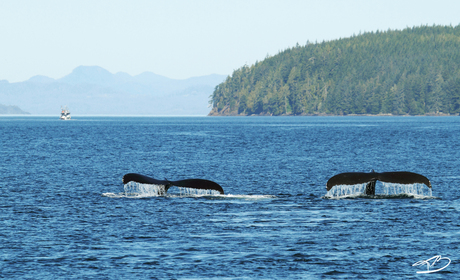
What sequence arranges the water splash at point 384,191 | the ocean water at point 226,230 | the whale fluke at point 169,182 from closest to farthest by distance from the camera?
1. the ocean water at point 226,230
2. the whale fluke at point 169,182
3. the water splash at point 384,191

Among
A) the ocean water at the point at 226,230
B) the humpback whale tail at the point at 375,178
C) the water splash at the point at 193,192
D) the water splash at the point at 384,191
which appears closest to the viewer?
the ocean water at the point at 226,230

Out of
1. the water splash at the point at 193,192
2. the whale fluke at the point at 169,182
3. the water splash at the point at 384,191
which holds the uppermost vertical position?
the whale fluke at the point at 169,182

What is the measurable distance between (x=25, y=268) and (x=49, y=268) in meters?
0.81

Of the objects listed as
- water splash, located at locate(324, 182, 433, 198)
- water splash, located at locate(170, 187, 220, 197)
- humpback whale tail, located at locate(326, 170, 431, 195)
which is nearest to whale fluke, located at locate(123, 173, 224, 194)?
water splash, located at locate(170, 187, 220, 197)

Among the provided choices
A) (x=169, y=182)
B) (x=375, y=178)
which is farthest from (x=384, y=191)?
(x=169, y=182)

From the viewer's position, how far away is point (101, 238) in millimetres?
25984

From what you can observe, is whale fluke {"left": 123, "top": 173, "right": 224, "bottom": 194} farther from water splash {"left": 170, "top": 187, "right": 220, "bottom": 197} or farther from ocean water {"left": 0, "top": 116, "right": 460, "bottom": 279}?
water splash {"left": 170, "top": 187, "right": 220, "bottom": 197}

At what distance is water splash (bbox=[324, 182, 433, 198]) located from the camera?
38.0 metres

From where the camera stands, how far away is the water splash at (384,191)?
38.0 metres

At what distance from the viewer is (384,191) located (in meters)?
42.4

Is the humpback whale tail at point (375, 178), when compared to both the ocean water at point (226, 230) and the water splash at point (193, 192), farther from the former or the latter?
the water splash at point (193, 192)

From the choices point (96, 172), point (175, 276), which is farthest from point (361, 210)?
point (96, 172)

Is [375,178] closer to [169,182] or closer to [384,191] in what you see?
[169,182]

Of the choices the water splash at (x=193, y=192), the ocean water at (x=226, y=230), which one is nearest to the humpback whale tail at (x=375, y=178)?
the ocean water at (x=226, y=230)
